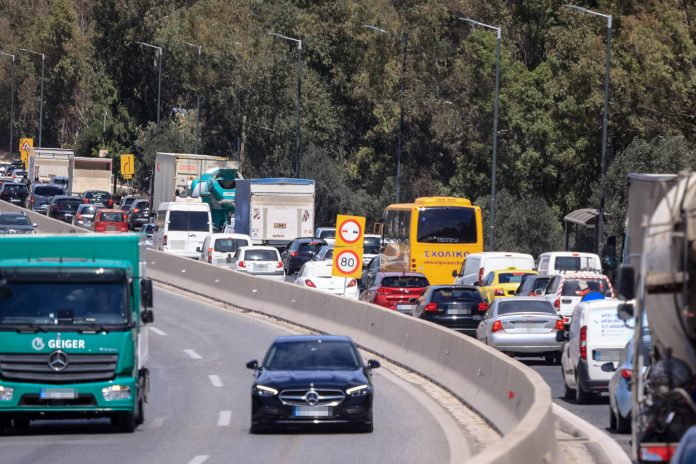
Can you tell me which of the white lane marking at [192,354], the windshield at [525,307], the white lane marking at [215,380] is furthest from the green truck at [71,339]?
the windshield at [525,307]

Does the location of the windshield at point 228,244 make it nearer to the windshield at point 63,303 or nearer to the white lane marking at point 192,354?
the white lane marking at point 192,354

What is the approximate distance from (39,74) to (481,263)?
337ft

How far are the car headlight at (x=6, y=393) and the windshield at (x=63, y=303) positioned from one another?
0.84m

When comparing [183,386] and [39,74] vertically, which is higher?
[39,74]

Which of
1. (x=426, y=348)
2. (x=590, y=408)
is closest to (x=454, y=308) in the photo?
(x=426, y=348)

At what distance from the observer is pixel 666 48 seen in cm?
4638

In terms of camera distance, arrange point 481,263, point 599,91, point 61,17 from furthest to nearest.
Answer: point 61,17, point 599,91, point 481,263

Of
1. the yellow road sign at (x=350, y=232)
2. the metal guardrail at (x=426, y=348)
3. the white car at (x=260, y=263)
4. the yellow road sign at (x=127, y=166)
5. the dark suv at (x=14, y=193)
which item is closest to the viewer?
the metal guardrail at (x=426, y=348)

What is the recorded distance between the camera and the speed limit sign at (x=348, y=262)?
32219 mm

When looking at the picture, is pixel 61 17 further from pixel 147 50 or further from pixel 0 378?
pixel 0 378

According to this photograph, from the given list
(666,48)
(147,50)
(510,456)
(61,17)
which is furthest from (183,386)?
(61,17)

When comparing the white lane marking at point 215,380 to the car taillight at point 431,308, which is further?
the car taillight at point 431,308

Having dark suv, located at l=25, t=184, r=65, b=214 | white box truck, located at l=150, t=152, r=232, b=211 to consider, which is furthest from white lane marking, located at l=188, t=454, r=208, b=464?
dark suv, located at l=25, t=184, r=65, b=214

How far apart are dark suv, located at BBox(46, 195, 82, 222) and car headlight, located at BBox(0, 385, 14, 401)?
57970 mm
